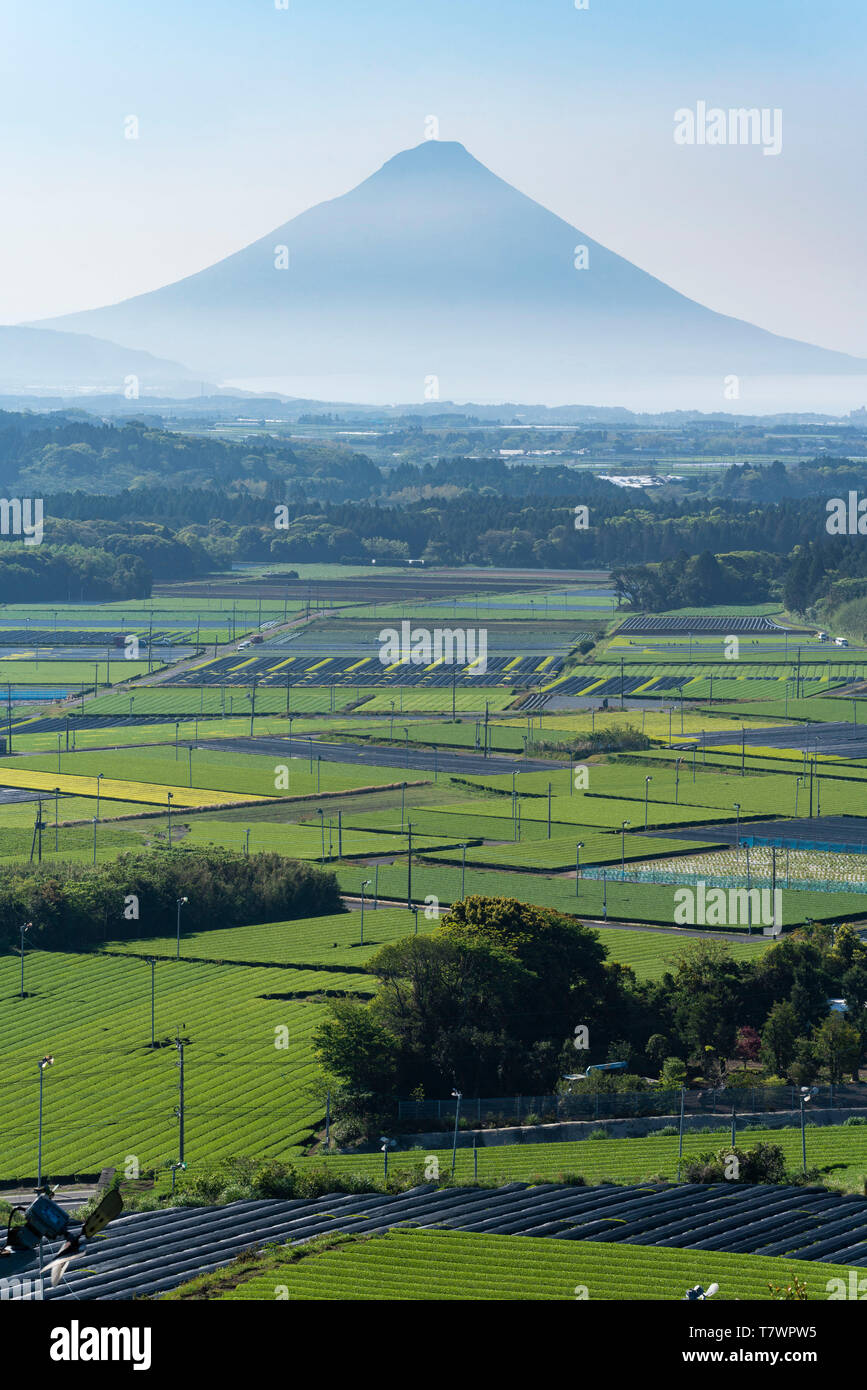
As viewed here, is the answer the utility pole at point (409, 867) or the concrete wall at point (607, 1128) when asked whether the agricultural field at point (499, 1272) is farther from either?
the utility pole at point (409, 867)

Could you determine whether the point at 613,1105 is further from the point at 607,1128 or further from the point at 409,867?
the point at 409,867

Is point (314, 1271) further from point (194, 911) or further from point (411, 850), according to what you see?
point (411, 850)

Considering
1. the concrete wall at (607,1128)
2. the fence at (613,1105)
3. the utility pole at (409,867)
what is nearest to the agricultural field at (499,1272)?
the concrete wall at (607,1128)

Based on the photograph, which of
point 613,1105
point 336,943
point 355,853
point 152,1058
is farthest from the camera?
point 355,853

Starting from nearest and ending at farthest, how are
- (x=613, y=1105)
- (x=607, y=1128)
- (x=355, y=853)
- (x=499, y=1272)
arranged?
(x=499, y=1272)
(x=607, y=1128)
(x=613, y=1105)
(x=355, y=853)

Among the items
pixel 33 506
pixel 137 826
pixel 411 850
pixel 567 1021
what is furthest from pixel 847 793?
pixel 33 506

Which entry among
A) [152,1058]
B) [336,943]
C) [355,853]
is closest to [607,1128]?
[152,1058]

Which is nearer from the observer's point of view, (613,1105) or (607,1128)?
(607,1128)

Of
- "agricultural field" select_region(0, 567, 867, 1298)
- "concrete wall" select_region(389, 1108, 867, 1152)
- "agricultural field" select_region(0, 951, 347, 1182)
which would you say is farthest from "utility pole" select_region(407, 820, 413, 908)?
"concrete wall" select_region(389, 1108, 867, 1152)

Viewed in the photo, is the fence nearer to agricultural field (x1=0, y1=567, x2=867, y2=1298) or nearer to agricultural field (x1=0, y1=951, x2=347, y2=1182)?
agricultural field (x1=0, y1=567, x2=867, y2=1298)
